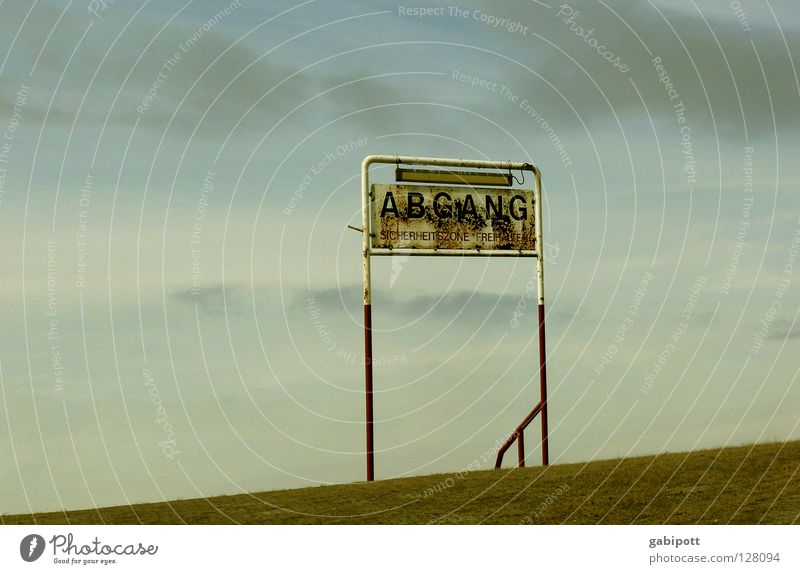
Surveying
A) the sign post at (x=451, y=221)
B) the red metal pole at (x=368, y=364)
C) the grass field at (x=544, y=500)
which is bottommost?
the grass field at (x=544, y=500)

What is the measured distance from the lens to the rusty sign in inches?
660

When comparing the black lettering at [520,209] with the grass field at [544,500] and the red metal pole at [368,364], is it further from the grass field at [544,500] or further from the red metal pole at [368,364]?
the grass field at [544,500]

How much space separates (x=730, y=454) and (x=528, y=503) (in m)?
→ 4.12

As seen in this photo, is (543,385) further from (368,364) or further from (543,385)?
(368,364)

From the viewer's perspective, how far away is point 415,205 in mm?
17031

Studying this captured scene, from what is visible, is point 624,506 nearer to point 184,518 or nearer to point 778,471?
point 778,471

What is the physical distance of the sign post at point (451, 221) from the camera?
16.5 m

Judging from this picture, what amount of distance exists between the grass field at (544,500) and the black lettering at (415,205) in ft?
13.8
